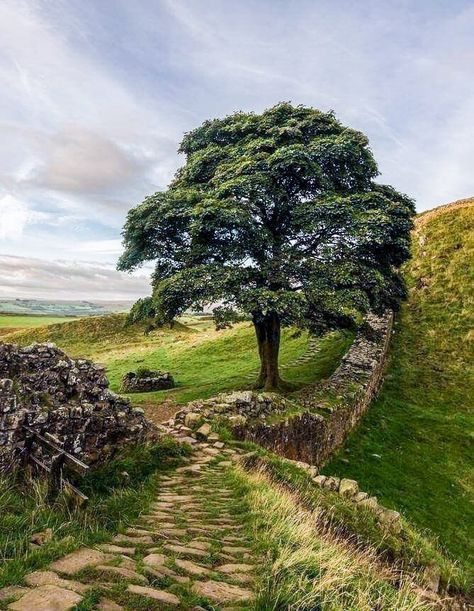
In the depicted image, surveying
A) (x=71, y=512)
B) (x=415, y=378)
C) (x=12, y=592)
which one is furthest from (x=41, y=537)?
(x=415, y=378)

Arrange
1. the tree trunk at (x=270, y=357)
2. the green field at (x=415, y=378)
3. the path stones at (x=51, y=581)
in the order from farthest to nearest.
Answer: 1. the tree trunk at (x=270, y=357)
2. the green field at (x=415, y=378)
3. the path stones at (x=51, y=581)

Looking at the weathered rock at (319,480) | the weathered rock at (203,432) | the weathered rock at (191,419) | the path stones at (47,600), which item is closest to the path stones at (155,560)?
the path stones at (47,600)

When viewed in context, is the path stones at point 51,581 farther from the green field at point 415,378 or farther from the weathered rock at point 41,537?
the green field at point 415,378

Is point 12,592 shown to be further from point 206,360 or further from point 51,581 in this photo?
Answer: point 206,360

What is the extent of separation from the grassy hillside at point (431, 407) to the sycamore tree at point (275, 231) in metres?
6.36

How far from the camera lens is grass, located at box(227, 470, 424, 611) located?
4496 millimetres

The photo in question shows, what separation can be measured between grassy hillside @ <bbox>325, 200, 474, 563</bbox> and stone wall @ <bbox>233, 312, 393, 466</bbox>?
37.9 inches

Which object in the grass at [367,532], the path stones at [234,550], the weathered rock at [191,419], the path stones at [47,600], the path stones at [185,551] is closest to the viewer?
the path stones at [47,600]

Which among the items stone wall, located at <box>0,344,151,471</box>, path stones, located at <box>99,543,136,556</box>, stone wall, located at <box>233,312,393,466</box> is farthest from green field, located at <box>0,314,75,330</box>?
path stones, located at <box>99,543,136,556</box>

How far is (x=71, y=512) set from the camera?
6.32 meters

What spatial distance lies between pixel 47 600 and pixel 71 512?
2684 millimetres

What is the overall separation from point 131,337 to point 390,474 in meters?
44.4

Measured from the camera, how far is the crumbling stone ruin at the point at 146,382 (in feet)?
82.2

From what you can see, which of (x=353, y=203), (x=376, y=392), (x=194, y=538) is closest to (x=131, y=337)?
(x=376, y=392)
